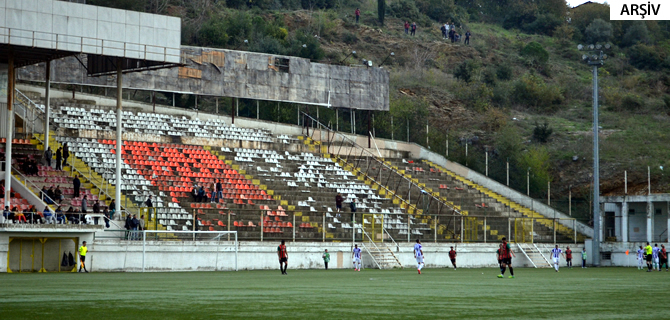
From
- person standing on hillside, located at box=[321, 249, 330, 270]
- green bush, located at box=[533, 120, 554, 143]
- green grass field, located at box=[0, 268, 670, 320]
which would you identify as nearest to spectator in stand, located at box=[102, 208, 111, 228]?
person standing on hillside, located at box=[321, 249, 330, 270]

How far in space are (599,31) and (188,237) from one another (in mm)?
84412

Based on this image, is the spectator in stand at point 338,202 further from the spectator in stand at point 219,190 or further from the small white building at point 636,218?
the small white building at point 636,218

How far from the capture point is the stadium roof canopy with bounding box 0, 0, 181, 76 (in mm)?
34500

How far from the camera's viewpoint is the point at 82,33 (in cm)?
3619

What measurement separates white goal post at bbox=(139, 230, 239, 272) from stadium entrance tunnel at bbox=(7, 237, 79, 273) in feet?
8.92

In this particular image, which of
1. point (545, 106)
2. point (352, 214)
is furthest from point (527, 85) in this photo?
point (352, 214)

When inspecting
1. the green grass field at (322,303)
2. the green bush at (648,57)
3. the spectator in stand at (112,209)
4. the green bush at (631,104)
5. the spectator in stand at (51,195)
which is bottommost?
the green grass field at (322,303)

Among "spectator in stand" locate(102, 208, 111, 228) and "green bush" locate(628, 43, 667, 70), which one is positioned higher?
"green bush" locate(628, 43, 667, 70)

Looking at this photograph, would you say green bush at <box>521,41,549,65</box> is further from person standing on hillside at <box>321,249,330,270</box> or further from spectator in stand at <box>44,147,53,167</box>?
spectator in stand at <box>44,147,53,167</box>

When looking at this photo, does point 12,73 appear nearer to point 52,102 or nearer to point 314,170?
point 52,102

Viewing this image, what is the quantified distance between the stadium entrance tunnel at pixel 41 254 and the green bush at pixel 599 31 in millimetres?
86797

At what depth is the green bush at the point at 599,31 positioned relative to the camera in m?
106

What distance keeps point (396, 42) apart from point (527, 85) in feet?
64.4

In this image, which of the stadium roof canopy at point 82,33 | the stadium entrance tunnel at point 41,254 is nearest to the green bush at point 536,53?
the stadium roof canopy at point 82,33
